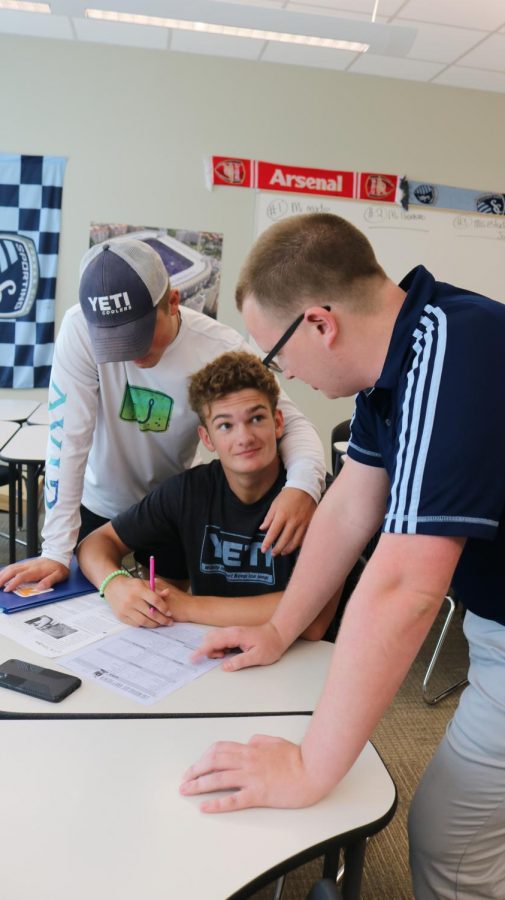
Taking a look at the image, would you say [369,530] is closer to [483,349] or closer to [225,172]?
[483,349]

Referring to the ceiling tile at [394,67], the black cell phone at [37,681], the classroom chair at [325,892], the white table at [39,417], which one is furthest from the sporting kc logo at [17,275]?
the classroom chair at [325,892]

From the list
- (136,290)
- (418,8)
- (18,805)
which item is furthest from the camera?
(418,8)

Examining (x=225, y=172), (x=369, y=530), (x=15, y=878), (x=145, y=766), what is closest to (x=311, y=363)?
(x=369, y=530)

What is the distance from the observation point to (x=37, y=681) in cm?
104

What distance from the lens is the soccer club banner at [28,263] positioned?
4.22m

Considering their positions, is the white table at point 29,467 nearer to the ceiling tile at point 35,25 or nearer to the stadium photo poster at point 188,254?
the stadium photo poster at point 188,254

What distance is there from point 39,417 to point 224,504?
7.77 feet

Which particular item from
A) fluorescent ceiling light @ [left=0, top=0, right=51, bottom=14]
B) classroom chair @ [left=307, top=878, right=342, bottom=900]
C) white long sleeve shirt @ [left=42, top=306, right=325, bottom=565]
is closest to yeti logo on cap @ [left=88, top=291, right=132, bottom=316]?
white long sleeve shirt @ [left=42, top=306, right=325, bottom=565]

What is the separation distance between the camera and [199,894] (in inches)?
27.3

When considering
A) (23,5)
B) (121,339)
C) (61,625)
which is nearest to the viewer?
(61,625)

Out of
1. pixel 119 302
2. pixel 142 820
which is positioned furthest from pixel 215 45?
pixel 142 820

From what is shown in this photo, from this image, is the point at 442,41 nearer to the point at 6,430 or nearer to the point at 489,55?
the point at 489,55

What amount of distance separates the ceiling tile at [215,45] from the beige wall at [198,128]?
0.20 feet

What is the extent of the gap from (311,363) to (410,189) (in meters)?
4.14
